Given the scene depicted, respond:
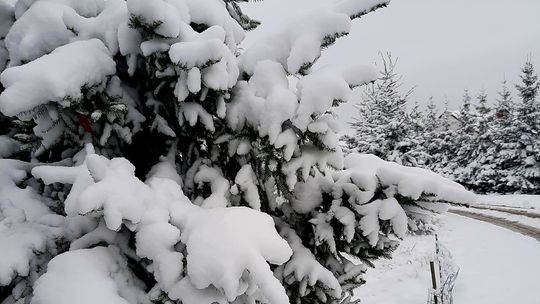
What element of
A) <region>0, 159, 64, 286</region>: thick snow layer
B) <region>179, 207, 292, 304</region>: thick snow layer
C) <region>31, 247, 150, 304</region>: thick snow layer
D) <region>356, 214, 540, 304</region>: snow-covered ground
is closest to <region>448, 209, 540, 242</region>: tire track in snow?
<region>356, 214, 540, 304</region>: snow-covered ground

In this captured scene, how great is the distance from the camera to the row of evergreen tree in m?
18.7

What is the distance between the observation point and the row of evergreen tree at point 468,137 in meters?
18.7

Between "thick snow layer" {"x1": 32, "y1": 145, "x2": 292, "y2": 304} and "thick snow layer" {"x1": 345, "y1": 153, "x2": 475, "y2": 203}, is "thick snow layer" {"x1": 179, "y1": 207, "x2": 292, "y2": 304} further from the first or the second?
"thick snow layer" {"x1": 345, "y1": 153, "x2": 475, "y2": 203}

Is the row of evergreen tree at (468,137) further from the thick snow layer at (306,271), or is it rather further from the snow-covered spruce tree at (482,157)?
the thick snow layer at (306,271)

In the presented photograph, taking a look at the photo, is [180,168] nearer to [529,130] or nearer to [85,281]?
[85,281]

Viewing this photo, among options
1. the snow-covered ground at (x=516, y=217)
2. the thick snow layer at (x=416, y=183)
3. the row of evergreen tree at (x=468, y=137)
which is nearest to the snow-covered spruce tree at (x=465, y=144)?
the row of evergreen tree at (x=468, y=137)

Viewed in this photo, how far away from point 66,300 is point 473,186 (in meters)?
36.9

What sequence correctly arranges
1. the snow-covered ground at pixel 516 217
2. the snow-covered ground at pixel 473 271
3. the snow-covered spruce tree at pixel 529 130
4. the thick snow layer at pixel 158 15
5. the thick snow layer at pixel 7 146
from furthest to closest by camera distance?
1. the snow-covered spruce tree at pixel 529 130
2. the snow-covered ground at pixel 516 217
3. the snow-covered ground at pixel 473 271
4. the thick snow layer at pixel 7 146
5. the thick snow layer at pixel 158 15

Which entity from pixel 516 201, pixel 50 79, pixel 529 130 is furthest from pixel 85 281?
pixel 529 130

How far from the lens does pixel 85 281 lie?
1548 millimetres

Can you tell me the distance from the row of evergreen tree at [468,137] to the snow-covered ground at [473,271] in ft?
14.6

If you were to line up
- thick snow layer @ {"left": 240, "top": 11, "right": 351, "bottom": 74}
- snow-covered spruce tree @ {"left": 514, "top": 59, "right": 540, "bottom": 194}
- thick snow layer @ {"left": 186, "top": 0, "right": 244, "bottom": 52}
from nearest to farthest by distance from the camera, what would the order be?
thick snow layer @ {"left": 240, "top": 11, "right": 351, "bottom": 74}, thick snow layer @ {"left": 186, "top": 0, "right": 244, "bottom": 52}, snow-covered spruce tree @ {"left": 514, "top": 59, "right": 540, "bottom": 194}

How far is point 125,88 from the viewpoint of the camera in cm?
232

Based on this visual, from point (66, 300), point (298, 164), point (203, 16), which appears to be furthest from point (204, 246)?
point (203, 16)
